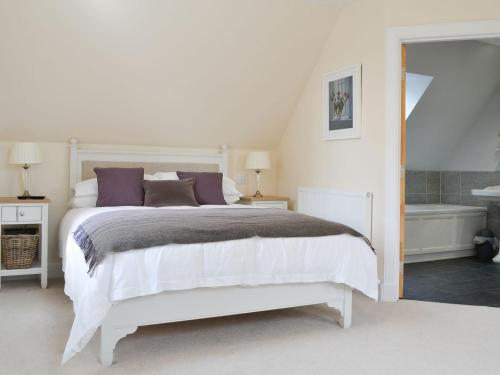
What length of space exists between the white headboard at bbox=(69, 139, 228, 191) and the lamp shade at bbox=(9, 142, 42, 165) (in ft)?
1.33

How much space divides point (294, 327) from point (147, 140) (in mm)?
2630

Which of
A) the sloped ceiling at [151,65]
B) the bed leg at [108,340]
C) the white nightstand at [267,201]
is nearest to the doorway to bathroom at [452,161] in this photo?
the white nightstand at [267,201]

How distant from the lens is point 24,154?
4.05 metres

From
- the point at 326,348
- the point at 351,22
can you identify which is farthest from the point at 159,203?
the point at 351,22

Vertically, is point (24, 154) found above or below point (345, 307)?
above

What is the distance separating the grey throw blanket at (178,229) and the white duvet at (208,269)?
0.04 m

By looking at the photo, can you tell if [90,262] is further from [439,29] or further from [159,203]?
[439,29]

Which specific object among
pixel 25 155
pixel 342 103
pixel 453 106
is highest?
pixel 453 106

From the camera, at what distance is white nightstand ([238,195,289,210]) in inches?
190

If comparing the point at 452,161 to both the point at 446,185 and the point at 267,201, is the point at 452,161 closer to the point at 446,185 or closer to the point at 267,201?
the point at 446,185

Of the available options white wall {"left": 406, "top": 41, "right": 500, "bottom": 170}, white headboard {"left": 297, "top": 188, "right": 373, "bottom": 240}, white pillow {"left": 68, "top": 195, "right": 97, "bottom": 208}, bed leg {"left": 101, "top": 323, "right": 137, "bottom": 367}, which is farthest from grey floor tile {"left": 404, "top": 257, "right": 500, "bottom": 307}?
white pillow {"left": 68, "top": 195, "right": 97, "bottom": 208}

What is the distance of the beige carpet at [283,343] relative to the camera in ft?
7.90

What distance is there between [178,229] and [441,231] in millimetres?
3747

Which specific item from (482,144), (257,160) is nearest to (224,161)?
(257,160)
